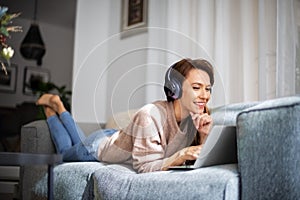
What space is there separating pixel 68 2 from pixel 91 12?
0.86m

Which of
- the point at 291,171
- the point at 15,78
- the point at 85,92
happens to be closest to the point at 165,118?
the point at 85,92

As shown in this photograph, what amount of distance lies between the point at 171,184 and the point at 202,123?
0.28 metres

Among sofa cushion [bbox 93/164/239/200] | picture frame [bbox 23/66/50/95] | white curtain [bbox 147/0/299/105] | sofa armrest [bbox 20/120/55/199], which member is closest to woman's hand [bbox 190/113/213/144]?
sofa cushion [bbox 93/164/239/200]

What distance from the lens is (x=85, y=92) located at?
4.69 ft

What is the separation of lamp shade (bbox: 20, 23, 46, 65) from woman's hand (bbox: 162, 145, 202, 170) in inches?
116

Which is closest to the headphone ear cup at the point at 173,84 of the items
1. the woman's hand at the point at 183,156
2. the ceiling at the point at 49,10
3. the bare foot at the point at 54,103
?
the woman's hand at the point at 183,156

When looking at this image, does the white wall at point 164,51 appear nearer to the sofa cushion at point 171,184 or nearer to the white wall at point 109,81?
the white wall at point 109,81

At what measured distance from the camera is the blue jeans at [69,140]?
1571 millimetres

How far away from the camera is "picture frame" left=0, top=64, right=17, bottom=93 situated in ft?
13.7

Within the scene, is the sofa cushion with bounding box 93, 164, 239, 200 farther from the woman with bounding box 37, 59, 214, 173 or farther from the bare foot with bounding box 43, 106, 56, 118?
the bare foot with bounding box 43, 106, 56, 118

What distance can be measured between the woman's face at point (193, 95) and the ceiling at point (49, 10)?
2.82m

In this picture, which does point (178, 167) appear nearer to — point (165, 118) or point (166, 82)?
point (165, 118)

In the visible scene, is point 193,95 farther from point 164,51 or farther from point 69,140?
point 69,140

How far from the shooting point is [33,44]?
12.6ft
